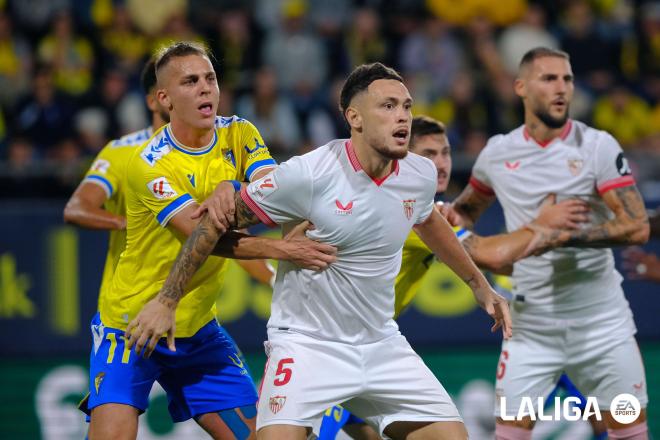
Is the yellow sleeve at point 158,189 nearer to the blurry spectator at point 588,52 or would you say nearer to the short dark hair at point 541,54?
the short dark hair at point 541,54

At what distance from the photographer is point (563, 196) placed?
6562 mm

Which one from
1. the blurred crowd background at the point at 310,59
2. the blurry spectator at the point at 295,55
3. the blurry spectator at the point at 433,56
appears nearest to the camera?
the blurred crowd background at the point at 310,59

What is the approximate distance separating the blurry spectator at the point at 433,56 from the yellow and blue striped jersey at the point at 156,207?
7.06 meters

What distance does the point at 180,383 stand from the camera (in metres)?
6.01

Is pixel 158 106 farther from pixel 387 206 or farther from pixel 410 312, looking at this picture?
pixel 410 312

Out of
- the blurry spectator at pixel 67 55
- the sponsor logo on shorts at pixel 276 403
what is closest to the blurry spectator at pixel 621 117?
the blurry spectator at pixel 67 55

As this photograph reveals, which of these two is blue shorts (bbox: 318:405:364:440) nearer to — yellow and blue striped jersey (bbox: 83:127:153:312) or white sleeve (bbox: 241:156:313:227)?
white sleeve (bbox: 241:156:313:227)

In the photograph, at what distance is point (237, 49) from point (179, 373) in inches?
283

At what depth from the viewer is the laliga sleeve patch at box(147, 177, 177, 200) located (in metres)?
5.55

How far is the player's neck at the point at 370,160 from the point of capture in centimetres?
528

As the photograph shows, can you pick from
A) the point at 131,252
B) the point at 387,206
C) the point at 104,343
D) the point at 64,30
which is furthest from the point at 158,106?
the point at 64,30

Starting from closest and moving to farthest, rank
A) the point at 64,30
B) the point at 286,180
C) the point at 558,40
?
the point at 286,180 → the point at 64,30 → the point at 558,40

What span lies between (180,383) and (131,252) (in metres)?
0.75

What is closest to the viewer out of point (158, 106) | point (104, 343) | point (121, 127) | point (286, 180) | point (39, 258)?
point (286, 180)
